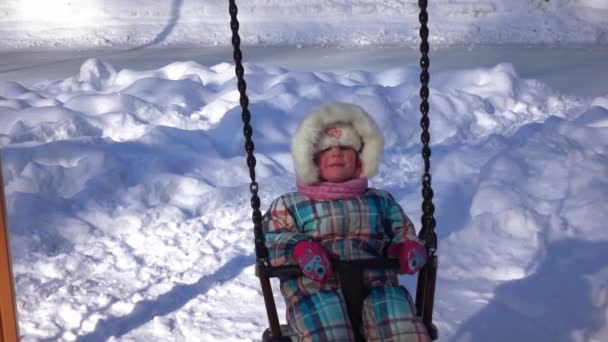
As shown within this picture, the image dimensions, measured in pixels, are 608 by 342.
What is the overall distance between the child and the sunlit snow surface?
1.02m

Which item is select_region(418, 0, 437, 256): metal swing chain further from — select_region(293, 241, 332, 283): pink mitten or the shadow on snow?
the shadow on snow

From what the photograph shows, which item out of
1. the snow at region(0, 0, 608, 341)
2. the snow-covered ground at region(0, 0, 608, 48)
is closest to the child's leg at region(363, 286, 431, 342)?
the snow at region(0, 0, 608, 341)

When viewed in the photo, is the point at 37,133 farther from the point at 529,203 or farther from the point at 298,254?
the point at 298,254

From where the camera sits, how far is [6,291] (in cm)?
287

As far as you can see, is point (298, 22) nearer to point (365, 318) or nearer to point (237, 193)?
point (237, 193)

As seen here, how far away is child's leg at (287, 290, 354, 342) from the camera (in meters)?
2.44

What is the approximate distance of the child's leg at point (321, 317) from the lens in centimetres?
244

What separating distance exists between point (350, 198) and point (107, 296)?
5.76 ft

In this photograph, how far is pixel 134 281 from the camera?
4105 millimetres

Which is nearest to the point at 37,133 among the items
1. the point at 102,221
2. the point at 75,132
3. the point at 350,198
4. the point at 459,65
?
the point at 75,132

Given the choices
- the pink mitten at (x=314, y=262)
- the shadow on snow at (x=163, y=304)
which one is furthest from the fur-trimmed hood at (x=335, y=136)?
the shadow on snow at (x=163, y=304)

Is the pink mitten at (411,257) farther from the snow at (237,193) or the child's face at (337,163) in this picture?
the snow at (237,193)

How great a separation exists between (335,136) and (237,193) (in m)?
2.63

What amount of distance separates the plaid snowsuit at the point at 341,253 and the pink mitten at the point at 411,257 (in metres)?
0.11
